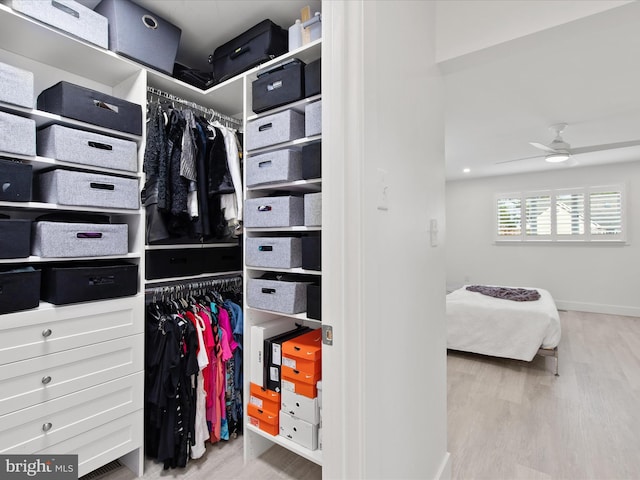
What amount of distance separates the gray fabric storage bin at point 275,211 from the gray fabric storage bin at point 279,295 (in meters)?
0.30

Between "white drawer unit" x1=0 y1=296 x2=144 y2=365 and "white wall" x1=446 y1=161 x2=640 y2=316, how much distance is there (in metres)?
6.19

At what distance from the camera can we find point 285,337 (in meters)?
1.80

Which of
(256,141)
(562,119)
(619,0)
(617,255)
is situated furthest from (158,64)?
(617,255)

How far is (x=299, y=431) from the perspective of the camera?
5.27ft

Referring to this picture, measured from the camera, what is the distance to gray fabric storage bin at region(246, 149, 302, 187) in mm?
1624

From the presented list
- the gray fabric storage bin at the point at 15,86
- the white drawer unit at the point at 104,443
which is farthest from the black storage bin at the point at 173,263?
the gray fabric storage bin at the point at 15,86

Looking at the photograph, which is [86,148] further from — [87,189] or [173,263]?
[173,263]

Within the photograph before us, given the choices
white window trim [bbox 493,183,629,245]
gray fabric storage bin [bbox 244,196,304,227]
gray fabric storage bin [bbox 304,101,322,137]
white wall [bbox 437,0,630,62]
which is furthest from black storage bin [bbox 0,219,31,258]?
white window trim [bbox 493,183,629,245]

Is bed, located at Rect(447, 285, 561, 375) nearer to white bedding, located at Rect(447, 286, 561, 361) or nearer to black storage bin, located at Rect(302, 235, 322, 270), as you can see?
white bedding, located at Rect(447, 286, 561, 361)

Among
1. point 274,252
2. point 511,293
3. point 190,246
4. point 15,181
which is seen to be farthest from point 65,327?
point 511,293

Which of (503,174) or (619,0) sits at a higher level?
(503,174)

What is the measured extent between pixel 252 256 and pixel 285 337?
474 mm

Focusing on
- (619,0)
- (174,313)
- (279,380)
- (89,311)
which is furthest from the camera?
(174,313)

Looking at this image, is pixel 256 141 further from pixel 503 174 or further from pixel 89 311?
pixel 503 174
